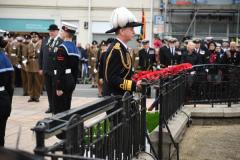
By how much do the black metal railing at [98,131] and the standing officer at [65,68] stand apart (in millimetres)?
2653

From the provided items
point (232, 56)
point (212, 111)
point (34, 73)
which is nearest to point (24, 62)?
point (34, 73)

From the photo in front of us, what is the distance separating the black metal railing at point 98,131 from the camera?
286cm

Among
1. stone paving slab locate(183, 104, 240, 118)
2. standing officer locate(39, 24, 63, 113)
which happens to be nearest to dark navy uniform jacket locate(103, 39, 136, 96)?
stone paving slab locate(183, 104, 240, 118)

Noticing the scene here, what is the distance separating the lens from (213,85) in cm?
1049

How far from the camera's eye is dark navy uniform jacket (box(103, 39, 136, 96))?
5188 millimetres

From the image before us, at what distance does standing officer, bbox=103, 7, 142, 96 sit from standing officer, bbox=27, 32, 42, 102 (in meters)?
8.04

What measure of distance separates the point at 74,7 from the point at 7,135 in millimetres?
22105

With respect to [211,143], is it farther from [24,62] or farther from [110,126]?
[24,62]

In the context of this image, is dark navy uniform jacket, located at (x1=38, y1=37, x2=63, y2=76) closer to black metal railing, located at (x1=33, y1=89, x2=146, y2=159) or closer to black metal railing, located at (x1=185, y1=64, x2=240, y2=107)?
black metal railing, located at (x1=185, y1=64, x2=240, y2=107)

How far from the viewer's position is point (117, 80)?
17.0 feet

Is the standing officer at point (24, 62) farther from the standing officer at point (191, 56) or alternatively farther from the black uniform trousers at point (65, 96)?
the black uniform trousers at point (65, 96)

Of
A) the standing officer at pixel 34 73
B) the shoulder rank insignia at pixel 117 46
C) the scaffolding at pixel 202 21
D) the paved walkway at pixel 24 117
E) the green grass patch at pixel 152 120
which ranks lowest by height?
the paved walkway at pixel 24 117

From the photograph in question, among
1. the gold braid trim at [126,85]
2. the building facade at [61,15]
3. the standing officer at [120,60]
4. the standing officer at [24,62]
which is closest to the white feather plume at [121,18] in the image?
the standing officer at [120,60]

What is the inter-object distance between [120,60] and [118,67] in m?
0.08
